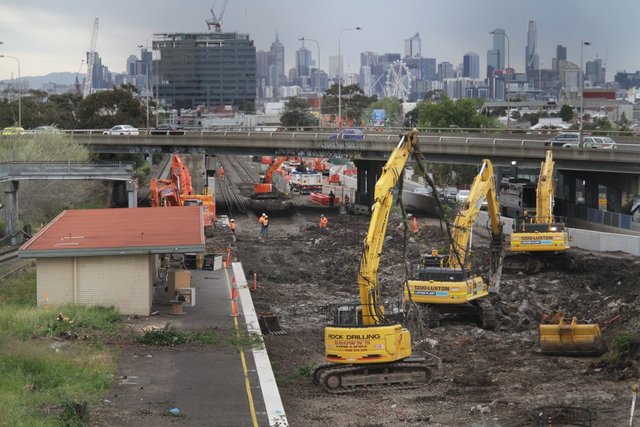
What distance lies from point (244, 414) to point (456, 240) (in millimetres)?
18209

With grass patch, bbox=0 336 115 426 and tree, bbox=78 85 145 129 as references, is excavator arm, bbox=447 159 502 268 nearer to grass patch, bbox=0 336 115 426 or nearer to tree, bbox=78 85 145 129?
grass patch, bbox=0 336 115 426

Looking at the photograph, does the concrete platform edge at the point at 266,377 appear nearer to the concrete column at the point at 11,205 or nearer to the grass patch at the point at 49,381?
the grass patch at the point at 49,381

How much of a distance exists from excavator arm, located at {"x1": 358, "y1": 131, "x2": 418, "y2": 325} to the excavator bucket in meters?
5.44

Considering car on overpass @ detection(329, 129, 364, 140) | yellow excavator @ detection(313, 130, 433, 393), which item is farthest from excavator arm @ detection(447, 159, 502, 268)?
car on overpass @ detection(329, 129, 364, 140)

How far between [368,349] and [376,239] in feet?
12.0

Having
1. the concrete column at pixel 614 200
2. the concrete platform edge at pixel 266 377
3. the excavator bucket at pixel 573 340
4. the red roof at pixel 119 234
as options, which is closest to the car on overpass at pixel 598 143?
the concrete column at pixel 614 200

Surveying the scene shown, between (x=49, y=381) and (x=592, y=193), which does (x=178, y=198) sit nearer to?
(x=592, y=193)

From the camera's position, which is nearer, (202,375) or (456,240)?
A: (202,375)

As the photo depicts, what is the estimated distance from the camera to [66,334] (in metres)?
30.6

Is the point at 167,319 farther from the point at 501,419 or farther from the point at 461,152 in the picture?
the point at 461,152

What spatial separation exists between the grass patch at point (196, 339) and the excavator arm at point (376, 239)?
3.36 metres

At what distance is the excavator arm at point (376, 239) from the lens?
1148 inches

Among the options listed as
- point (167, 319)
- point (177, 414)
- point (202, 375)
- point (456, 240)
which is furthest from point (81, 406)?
point (456, 240)

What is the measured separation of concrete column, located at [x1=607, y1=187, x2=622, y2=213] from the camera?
7346 cm
